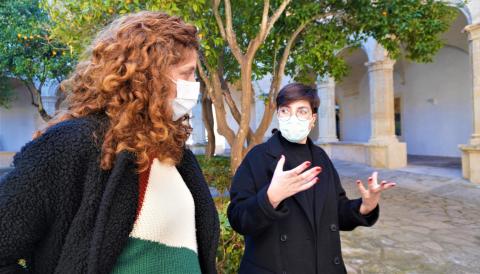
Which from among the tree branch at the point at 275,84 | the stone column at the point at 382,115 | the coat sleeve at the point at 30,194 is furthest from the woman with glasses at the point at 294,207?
the stone column at the point at 382,115

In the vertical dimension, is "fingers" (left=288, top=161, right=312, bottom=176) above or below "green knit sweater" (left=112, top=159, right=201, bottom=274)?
above

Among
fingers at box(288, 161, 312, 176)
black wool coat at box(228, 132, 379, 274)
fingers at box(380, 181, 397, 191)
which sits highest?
fingers at box(288, 161, 312, 176)

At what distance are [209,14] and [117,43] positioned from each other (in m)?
4.69

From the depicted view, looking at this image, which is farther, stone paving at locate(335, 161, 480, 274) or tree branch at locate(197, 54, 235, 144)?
tree branch at locate(197, 54, 235, 144)

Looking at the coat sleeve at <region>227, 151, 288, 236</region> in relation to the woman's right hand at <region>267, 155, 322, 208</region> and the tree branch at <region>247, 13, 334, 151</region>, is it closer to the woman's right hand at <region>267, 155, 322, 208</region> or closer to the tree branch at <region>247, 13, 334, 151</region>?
the woman's right hand at <region>267, 155, 322, 208</region>

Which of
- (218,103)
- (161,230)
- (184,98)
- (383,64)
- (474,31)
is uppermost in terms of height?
(474,31)

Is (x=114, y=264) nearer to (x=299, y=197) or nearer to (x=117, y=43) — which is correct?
(x=117, y=43)

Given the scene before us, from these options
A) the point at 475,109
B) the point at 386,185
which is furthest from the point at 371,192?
the point at 475,109

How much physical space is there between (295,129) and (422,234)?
3.89 m

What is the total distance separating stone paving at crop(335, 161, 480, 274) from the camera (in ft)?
12.4

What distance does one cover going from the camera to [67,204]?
→ 919 mm

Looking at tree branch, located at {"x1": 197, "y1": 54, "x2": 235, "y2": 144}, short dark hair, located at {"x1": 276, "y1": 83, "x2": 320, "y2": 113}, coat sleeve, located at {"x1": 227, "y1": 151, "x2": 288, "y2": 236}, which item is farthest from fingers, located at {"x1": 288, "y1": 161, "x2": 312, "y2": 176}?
tree branch, located at {"x1": 197, "y1": 54, "x2": 235, "y2": 144}

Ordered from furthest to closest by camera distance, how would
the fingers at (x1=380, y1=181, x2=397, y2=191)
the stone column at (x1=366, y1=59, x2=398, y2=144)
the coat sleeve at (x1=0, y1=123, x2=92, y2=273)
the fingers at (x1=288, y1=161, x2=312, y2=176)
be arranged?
1. the stone column at (x1=366, y1=59, x2=398, y2=144)
2. the fingers at (x1=380, y1=181, x2=397, y2=191)
3. the fingers at (x1=288, y1=161, x2=312, y2=176)
4. the coat sleeve at (x1=0, y1=123, x2=92, y2=273)

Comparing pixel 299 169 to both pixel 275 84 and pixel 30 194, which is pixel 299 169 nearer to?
pixel 30 194
